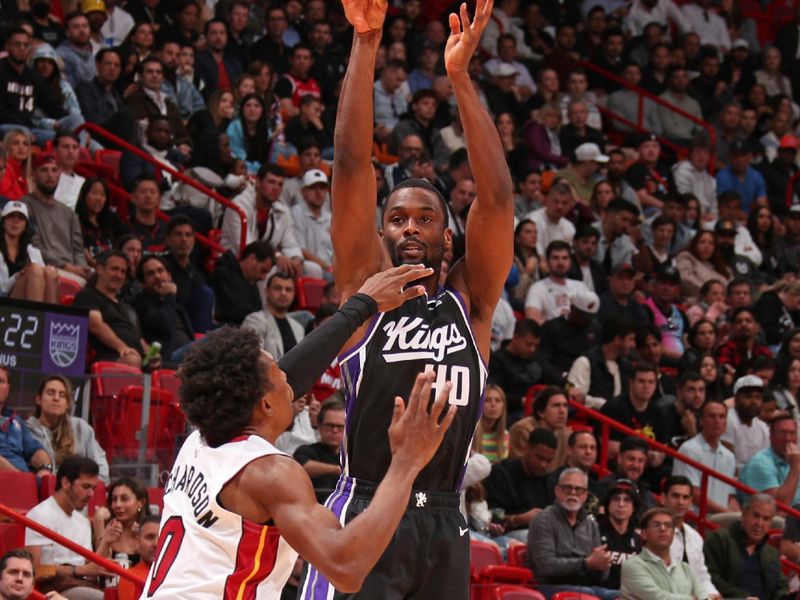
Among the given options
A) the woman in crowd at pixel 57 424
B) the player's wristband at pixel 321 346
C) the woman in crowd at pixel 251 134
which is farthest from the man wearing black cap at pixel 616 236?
the player's wristband at pixel 321 346

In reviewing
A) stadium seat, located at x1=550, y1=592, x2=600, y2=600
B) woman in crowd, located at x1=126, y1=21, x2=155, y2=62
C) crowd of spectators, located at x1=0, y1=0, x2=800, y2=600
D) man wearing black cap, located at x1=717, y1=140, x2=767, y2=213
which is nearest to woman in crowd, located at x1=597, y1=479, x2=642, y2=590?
crowd of spectators, located at x1=0, y1=0, x2=800, y2=600

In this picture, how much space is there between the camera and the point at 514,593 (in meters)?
9.05

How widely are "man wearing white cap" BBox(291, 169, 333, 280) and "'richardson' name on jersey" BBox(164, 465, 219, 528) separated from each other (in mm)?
9934

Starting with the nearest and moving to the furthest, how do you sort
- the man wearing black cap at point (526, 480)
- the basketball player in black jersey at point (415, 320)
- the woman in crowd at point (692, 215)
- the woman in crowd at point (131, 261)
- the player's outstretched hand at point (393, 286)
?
1. the player's outstretched hand at point (393, 286)
2. the basketball player in black jersey at point (415, 320)
3. the man wearing black cap at point (526, 480)
4. the woman in crowd at point (131, 261)
5. the woman in crowd at point (692, 215)

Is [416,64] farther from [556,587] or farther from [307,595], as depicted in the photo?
[307,595]

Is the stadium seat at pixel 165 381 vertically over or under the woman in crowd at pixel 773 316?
under

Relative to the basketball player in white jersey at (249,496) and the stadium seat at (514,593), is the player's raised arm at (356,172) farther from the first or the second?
the stadium seat at (514,593)

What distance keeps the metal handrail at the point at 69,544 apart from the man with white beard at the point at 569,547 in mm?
2942

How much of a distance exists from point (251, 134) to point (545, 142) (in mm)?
4299

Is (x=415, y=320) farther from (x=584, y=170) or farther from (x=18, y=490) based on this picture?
(x=584, y=170)

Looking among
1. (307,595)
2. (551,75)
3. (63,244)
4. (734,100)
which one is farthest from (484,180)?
(734,100)

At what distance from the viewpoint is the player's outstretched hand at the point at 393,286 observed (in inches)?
187

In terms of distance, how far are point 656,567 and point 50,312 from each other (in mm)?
4530

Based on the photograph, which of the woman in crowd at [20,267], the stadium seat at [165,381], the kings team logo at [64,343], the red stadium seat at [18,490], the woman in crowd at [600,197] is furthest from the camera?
the woman in crowd at [600,197]
